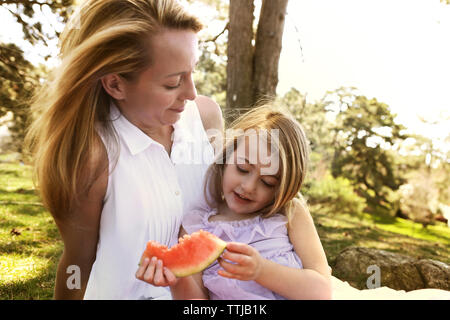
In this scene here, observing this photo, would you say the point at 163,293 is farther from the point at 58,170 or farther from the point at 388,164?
the point at 388,164

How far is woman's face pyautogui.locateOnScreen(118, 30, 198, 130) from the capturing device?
1922 millimetres

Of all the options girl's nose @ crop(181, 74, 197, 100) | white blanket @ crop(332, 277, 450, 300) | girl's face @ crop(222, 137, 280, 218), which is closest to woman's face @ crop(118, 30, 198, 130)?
girl's nose @ crop(181, 74, 197, 100)

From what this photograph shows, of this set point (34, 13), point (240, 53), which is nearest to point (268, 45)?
point (240, 53)

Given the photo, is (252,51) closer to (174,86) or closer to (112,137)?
(174,86)

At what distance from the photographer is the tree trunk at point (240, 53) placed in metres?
4.87

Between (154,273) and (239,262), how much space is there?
0.32 metres

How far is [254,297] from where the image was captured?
1.83 m

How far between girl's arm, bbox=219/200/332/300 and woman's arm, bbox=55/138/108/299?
0.65 metres

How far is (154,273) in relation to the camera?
157cm

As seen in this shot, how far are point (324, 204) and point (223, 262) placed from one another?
6.03 metres

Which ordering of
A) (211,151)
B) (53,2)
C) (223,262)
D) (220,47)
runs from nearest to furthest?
(223,262) → (211,151) → (53,2) → (220,47)

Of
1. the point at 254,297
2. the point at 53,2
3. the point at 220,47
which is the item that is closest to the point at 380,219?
the point at 220,47

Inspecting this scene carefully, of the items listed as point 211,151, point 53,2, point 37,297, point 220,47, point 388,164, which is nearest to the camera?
point 211,151

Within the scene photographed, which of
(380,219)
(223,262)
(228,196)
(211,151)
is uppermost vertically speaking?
(211,151)
